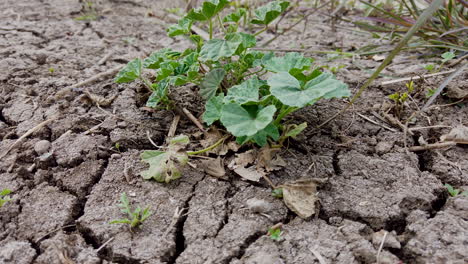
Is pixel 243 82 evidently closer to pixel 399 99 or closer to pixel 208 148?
pixel 208 148

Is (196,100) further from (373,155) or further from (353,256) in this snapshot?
(353,256)

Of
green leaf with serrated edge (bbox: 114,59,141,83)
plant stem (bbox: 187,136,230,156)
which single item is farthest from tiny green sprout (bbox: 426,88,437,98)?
green leaf with serrated edge (bbox: 114,59,141,83)

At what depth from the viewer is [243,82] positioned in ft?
5.25

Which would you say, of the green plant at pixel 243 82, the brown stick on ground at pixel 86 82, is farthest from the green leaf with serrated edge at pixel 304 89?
the brown stick on ground at pixel 86 82

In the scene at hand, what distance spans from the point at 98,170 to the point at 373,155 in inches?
46.4

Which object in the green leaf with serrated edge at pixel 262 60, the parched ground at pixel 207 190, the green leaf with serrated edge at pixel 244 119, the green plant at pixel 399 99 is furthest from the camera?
the green plant at pixel 399 99

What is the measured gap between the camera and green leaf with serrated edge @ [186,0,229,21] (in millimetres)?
1602

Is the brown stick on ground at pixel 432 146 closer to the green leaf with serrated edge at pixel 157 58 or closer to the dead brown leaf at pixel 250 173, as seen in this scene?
the dead brown leaf at pixel 250 173

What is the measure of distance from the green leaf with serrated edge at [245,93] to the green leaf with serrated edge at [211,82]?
0.20 m

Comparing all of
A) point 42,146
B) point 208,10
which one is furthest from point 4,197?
point 208,10

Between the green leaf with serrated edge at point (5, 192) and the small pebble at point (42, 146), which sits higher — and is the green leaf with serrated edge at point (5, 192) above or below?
below

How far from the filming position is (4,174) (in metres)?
1.57

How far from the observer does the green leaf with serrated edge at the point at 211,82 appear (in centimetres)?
172

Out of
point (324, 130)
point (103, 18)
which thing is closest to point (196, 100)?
point (324, 130)
